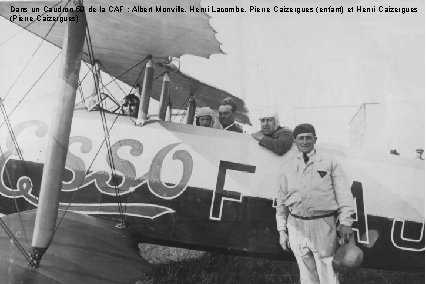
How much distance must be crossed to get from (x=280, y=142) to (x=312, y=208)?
514mm

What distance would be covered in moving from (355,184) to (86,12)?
227cm

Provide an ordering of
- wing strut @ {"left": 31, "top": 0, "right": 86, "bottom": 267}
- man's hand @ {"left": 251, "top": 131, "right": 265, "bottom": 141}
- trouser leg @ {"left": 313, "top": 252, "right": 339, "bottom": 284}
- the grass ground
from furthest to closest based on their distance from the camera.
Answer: the grass ground
man's hand @ {"left": 251, "top": 131, "right": 265, "bottom": 141}
trouser leg @ {"left": 313, "top": 252, "right": 339, "bottom": 284}
wing strut @ {"left": 31, "top": 0, "right": 86, "bottom": 267}

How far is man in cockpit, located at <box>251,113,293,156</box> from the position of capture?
2.68 meters

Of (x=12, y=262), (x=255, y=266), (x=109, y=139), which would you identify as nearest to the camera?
(x=12, y=262)

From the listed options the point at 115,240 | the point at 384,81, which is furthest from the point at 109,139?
the point at 384,81

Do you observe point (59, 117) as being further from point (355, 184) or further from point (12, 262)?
point (355, 184)

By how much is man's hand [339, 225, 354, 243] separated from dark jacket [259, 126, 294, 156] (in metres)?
0.65

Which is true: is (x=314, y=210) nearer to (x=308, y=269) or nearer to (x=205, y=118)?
(x=308, y=269)

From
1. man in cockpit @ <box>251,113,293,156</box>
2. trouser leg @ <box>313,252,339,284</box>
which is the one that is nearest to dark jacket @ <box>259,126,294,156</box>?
man in cockpit @ <box>251,113,293,156</box>

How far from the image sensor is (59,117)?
225cm

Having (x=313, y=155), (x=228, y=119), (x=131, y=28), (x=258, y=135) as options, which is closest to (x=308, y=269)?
(x=313, y=155)

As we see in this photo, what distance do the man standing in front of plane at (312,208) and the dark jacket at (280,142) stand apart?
6cm

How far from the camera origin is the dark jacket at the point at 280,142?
2.68 meters

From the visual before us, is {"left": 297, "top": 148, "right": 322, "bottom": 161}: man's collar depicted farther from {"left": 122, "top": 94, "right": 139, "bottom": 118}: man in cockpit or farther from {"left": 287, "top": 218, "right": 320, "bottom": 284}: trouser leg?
{"left": 122, "top": 94, "right": 139, "bottom": 118}: man in cockpit
